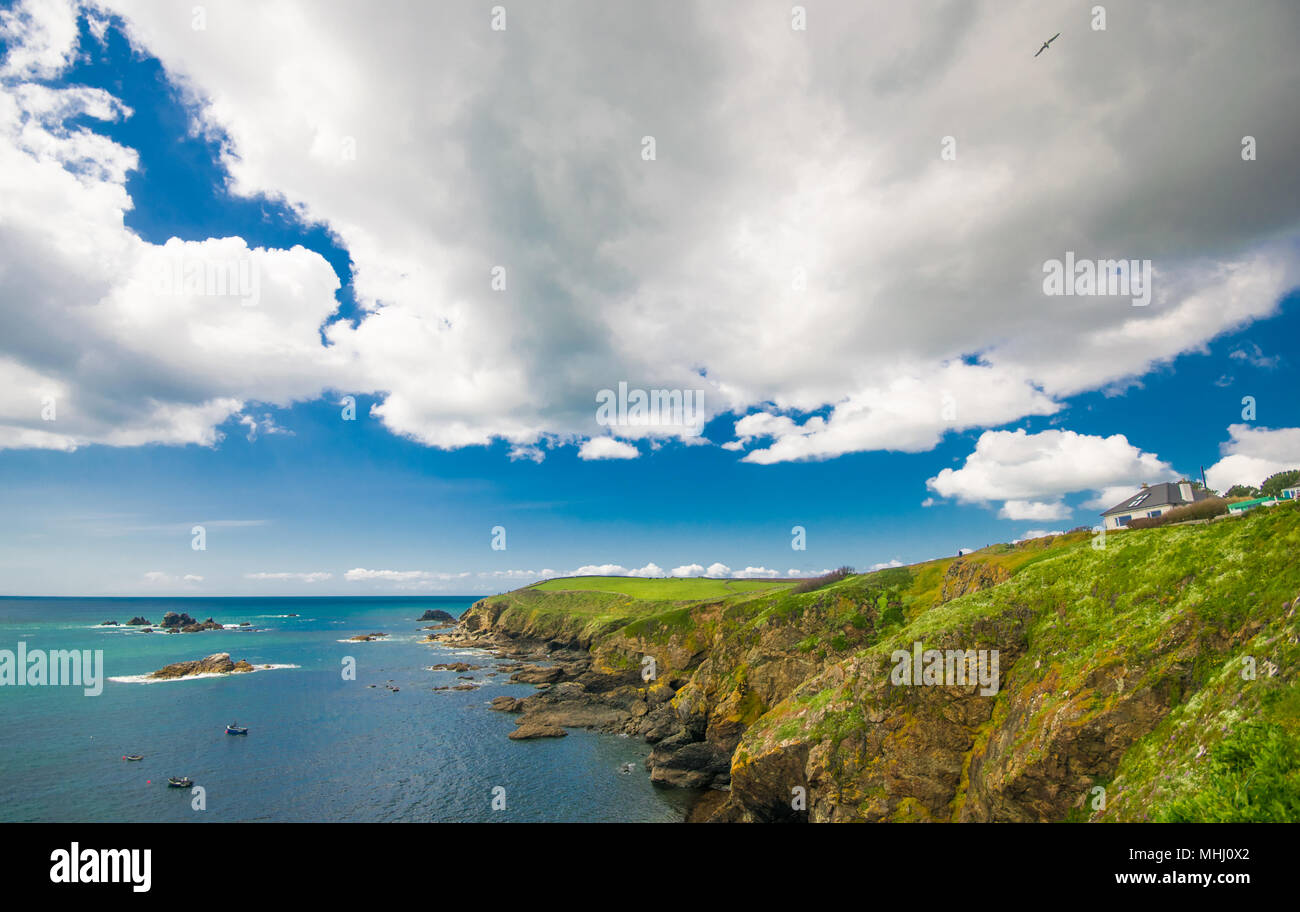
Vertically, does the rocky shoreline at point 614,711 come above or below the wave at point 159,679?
above

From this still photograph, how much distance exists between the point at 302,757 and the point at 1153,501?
89.3 meters

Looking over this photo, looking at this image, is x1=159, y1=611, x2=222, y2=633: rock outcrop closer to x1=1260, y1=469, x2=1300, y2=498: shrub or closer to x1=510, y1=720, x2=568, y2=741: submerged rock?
x1=510, y1=720, x2=568, y2=741: submerged rock

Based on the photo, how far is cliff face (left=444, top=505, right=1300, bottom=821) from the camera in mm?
15273

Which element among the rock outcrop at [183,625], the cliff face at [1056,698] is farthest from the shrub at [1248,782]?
the rock outcrop at [183,625]

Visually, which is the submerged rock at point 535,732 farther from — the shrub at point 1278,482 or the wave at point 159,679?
the shrub at point 1278,482

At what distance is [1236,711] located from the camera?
1467 centimetres

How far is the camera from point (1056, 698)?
70.6ft

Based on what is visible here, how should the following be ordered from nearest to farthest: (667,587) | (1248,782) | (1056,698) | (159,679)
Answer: (1248,782), (1056,698), (159,679), (667,587)

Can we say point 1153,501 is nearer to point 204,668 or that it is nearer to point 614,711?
point 614,711

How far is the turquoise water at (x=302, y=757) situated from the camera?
135ft

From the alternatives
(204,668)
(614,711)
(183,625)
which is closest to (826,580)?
(614,711)

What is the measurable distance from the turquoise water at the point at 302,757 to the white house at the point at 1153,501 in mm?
53290

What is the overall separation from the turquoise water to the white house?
53290mm
